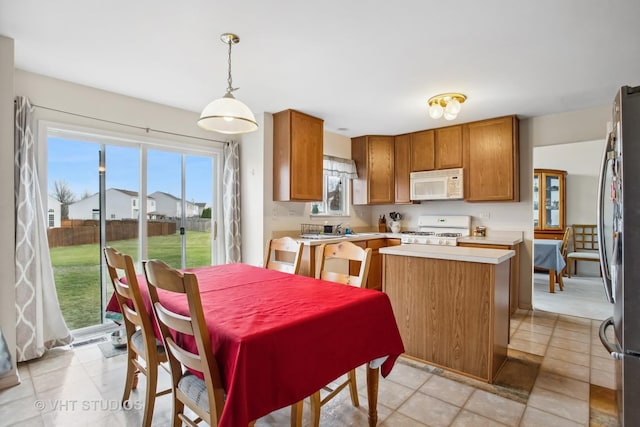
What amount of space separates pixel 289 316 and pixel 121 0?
194 centimetres

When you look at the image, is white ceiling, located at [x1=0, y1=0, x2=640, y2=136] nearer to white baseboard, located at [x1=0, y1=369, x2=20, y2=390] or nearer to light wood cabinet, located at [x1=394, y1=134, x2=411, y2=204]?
light wood cabinet, located at [x1=394, y1=134, x2=411, y2=204]

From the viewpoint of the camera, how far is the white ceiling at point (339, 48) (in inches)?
74.6

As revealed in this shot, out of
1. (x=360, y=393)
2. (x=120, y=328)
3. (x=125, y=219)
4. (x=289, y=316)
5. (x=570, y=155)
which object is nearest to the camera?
(x=289, y=316)

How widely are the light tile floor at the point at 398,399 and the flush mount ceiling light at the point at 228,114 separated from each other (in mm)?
1774

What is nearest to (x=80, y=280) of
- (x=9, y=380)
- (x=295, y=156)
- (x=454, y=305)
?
(x=9, y=380)

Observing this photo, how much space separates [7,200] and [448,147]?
4506 mm

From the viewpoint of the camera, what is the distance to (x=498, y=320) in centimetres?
235

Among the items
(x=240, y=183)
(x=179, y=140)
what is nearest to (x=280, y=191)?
(x=240, y=183)

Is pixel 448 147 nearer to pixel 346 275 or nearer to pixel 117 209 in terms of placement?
pixel 346 275

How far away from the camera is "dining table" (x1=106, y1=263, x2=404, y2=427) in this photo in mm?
1099

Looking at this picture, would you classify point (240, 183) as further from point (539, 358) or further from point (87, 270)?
point (539, 358)

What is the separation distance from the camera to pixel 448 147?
14.4 ft

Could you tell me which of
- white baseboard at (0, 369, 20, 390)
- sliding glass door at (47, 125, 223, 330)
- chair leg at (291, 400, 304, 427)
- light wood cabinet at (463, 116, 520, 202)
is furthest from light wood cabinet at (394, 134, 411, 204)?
white baseboard at (0, 369, 20, 390)

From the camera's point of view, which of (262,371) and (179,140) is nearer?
(262,371)
